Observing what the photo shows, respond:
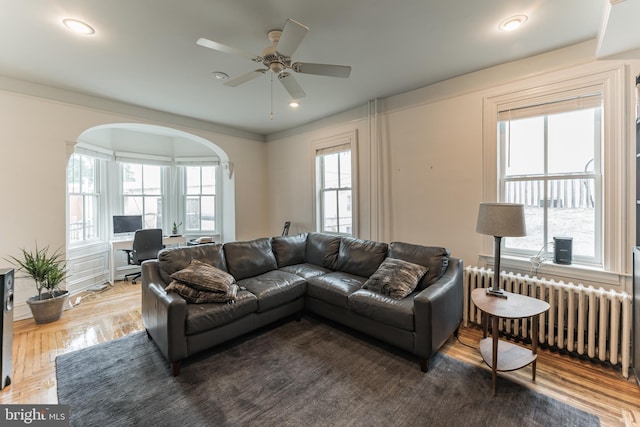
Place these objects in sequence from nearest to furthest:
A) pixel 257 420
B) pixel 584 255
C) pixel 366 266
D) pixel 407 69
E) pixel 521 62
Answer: pixel 257 420, pixel 584 255, pixel 521 62, pixel 407 69, pixel 366 266

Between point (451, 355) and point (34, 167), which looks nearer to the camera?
point (451, 355)

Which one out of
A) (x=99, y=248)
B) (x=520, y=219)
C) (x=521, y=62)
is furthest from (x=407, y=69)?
(x=99, y=248)

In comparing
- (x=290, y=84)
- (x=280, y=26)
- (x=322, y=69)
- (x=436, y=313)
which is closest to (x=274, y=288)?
(x=436, y=313)

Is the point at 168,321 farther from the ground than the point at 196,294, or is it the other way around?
the point at 196,294

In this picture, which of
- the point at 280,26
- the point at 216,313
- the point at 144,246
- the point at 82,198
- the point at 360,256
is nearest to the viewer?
the point at 280,26

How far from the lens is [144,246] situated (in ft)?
14.8

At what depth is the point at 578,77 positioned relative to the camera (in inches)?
94.2

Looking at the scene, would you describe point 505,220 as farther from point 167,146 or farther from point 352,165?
point 167,146

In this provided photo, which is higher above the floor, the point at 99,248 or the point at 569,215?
the point at 569,215

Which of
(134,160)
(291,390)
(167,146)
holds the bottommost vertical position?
(291,390)

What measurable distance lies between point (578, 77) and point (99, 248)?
673 centimetres

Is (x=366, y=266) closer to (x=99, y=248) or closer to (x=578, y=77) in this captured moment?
(x=578, y=77)

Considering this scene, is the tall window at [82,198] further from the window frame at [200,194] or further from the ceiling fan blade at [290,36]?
the ceiling fan blade at [290,36]

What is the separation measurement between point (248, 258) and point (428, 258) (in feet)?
6.73
